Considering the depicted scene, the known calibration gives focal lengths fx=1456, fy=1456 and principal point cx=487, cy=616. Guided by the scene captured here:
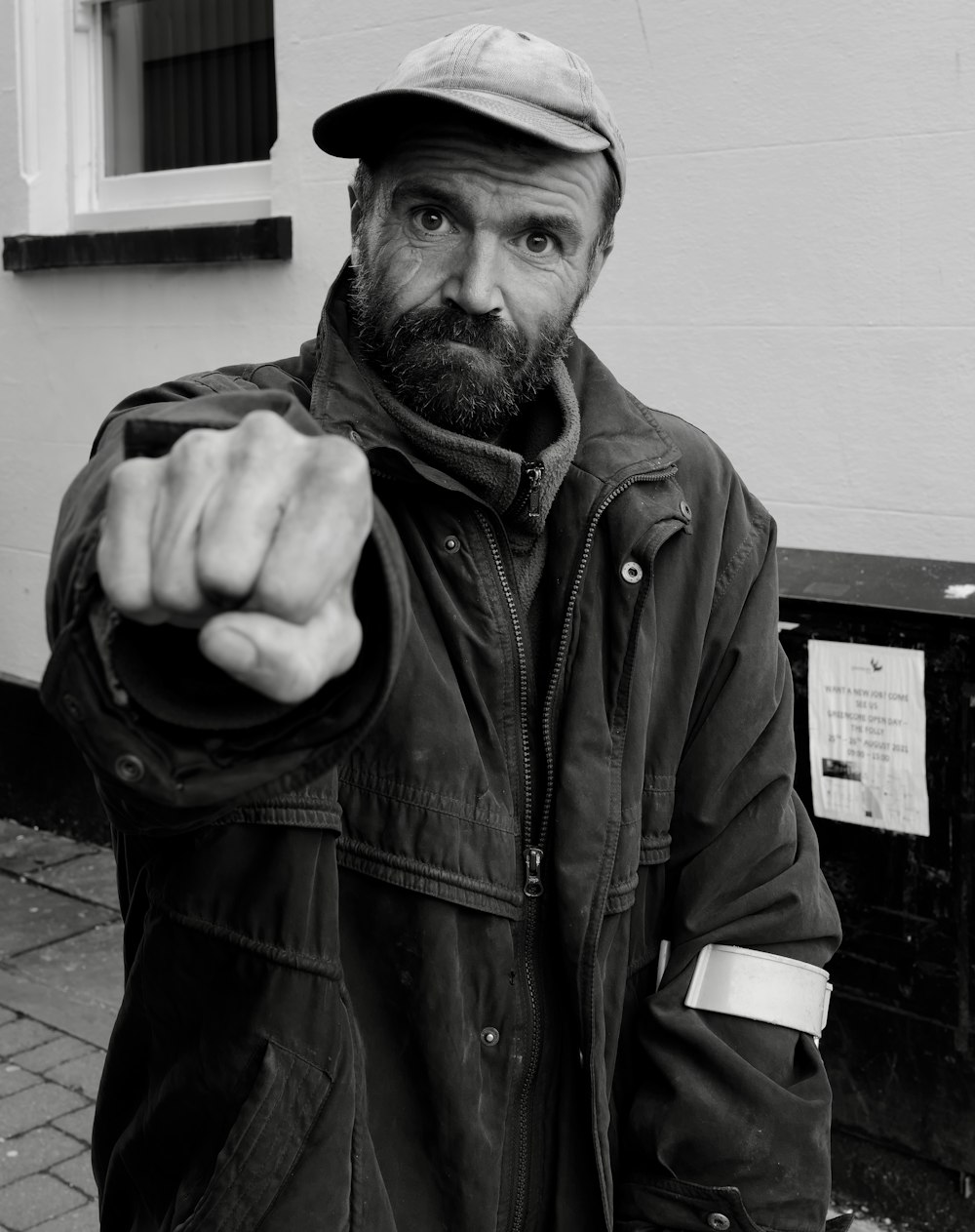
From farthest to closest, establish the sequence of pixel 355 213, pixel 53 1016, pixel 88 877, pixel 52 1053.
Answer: pixel 88 877 < pixel 53 1016 < pixel 52 1053 < pixel 355 213

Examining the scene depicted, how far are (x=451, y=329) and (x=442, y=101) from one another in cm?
27

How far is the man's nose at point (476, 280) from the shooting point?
1834mm

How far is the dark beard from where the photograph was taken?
6.03 feet

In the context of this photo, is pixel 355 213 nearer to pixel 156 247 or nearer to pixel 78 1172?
pixel 78 1172

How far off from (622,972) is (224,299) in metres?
3.96

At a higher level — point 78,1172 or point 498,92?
point 498,92

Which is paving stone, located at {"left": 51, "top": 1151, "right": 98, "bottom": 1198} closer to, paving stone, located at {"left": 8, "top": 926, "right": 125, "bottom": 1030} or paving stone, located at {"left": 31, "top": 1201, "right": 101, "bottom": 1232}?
paving stone, located at {"left": 31, "top": 1201, "right": 101, "bottom": 1232}

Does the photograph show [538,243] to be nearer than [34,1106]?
Yes

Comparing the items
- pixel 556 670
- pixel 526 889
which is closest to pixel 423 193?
pixel 556 670

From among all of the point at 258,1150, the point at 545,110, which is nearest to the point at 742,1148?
the point at 258,1150

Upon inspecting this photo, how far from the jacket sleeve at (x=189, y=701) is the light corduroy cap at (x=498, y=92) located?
28.0 inches

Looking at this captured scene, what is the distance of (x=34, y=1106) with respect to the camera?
12.9ft

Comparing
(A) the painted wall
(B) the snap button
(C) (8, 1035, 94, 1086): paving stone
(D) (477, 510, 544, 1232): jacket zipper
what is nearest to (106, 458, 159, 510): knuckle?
(B) the snap button

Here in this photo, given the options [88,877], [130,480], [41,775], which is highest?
[130,480]
